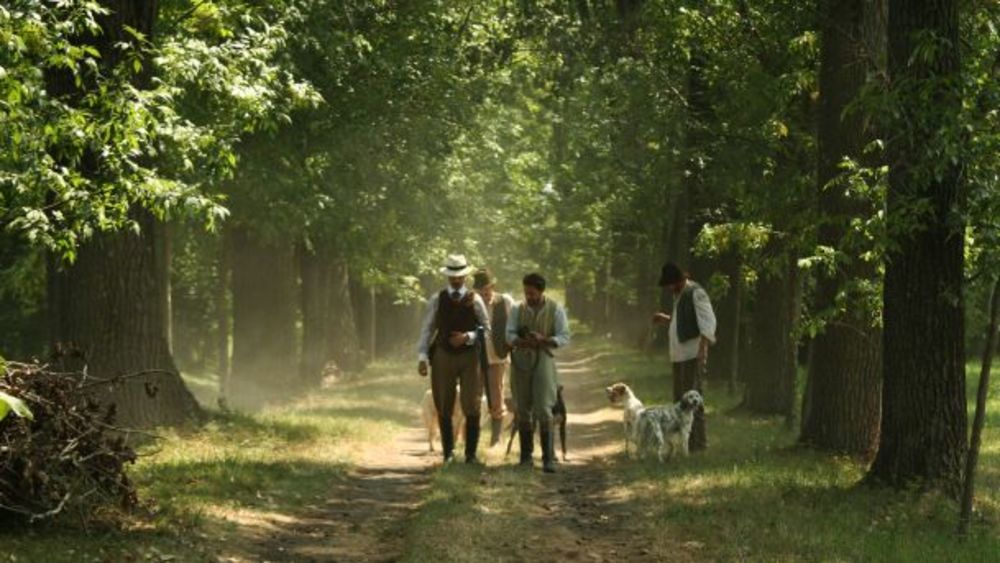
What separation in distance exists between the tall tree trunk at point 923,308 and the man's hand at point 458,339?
16.1 ft

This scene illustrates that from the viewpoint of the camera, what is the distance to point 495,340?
50.4 ft

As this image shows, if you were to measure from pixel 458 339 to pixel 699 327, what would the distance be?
2.87 meters

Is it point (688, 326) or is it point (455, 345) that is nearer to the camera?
point (455, 345)

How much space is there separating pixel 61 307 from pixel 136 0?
11.9 feet

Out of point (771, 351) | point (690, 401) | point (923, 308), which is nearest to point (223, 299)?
point (771, 351)

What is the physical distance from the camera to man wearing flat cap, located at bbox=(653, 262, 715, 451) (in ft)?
46.6

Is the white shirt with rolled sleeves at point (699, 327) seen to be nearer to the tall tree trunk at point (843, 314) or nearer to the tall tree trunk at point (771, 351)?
the tall tree trunk at point (843, 314)

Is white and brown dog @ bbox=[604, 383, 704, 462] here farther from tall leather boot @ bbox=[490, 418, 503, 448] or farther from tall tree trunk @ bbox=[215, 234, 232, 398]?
tall tree trunk @ bbox=[215, 234, 232, 398]

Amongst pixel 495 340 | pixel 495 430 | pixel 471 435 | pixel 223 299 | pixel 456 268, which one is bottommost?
pixel 495 430

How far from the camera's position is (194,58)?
1211 cm

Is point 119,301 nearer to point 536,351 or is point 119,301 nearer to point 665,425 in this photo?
point 536,351

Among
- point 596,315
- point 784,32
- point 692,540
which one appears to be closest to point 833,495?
point 692,540

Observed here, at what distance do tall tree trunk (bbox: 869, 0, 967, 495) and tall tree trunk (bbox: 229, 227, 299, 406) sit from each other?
17.6 meters

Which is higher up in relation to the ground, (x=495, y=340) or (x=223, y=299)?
(x=223, y=299)
